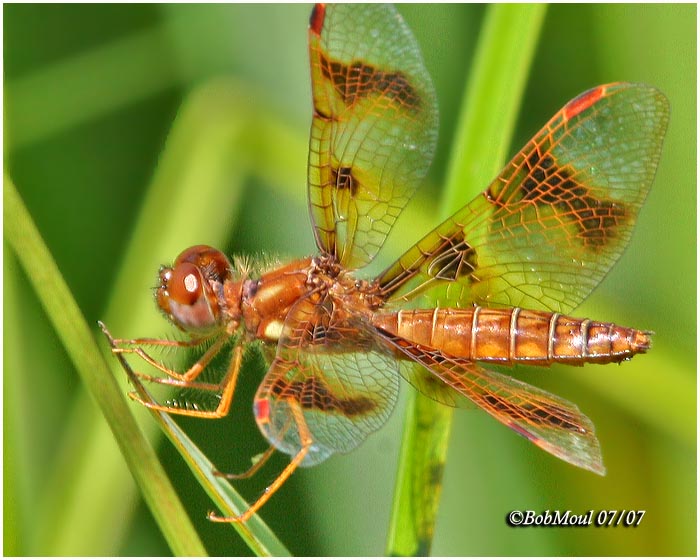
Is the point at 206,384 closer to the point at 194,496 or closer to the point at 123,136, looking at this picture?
the point at 194,496

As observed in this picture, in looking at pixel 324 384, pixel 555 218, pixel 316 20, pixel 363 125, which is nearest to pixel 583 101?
pixel 555 218

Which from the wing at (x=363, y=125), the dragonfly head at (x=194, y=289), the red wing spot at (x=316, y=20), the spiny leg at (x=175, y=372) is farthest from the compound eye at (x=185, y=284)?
the red wing spot at (x=316, y=20)

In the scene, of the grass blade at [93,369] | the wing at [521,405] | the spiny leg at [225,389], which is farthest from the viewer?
the spiny leg at [225,389]

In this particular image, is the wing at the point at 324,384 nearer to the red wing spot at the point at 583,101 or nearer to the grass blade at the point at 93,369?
the grass blade at the point at 93,369

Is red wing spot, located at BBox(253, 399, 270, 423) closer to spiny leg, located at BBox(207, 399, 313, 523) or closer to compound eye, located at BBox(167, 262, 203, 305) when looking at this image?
spiny leg, located at BBox(207, 399, 313, 523)

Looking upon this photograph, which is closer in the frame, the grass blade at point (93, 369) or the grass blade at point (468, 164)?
the grass blade at point (93, 369)

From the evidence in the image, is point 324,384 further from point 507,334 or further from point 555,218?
point 555,218

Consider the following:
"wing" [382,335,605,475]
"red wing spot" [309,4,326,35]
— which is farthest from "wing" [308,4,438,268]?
"wing" [382,335,605,475]

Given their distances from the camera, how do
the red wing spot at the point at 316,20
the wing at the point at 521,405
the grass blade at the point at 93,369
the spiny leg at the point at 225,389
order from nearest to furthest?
the grass blade at the point at 93,369 < the wing at the point at 521,405 < the spiny leg at the point at 225,389 < the red wing spot at the point at 316,20
